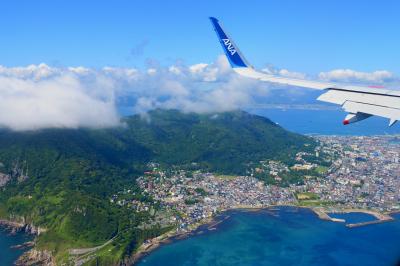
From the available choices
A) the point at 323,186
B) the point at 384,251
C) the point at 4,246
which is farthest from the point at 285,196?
the point at 4,246

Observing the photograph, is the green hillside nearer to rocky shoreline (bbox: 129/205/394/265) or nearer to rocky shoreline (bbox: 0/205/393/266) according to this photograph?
rocky shoreline (bbox: 0/205/393/266)

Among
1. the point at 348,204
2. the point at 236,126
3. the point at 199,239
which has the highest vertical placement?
the point at 236,126

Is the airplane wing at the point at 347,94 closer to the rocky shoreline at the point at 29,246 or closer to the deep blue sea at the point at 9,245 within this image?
the rocky shoreline at the point at 29,246

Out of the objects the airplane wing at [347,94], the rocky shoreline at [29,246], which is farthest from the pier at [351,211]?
the airplane wing at [347,94]

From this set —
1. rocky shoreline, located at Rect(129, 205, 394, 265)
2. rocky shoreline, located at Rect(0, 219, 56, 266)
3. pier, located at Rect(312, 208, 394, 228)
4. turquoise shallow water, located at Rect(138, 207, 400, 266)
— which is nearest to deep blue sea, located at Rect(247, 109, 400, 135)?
pier, located at Rect(312, 208, 394, 228)

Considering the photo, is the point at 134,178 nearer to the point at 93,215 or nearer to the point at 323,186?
the point at 93,215

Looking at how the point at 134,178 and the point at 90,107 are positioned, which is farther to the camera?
the point at 90,107

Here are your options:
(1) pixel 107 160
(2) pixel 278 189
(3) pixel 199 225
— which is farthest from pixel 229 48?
(1) pixel 107 160

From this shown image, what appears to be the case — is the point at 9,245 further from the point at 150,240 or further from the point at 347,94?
the point at 347,94
